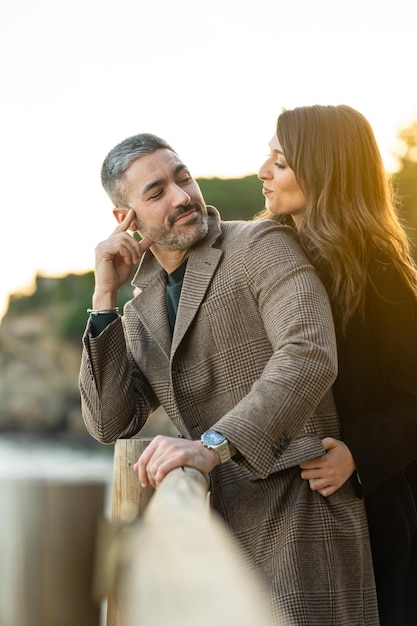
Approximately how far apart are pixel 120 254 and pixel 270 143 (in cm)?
64

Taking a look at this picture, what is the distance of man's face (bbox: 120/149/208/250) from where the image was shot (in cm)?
318

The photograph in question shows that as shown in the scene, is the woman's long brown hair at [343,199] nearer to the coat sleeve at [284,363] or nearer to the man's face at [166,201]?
the coat sleeve at [284,363]

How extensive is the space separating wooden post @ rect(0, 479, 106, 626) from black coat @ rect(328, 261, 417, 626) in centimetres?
105

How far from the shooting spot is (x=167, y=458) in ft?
6.84

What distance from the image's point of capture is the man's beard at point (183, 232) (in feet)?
10.4

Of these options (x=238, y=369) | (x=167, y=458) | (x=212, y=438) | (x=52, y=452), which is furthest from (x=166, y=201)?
(x=52, y=452)

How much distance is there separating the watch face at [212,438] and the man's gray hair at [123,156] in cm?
127

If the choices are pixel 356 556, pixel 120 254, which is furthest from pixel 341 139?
pixel 356 556

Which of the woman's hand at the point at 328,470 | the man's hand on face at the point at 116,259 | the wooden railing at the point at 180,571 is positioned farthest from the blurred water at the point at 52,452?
the wooden railing at the point at 180,571

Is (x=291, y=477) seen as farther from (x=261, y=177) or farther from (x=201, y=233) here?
(x=261, y=177)

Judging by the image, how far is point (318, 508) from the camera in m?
2.82

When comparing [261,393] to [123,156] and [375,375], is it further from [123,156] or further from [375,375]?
[123,156]

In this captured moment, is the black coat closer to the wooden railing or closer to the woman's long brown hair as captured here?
the woman's long brown hair

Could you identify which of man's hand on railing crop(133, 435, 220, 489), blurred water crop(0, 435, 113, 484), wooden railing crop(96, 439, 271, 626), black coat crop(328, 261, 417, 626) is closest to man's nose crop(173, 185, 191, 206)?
black coat crop(328, 261, 417, 626)
